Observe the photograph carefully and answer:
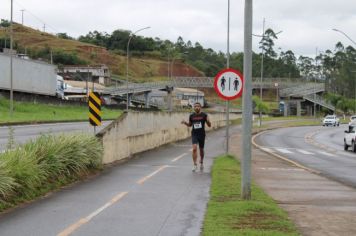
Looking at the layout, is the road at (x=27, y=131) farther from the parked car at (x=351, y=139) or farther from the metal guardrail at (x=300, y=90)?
the metal guardrail at (x=300, y=90)

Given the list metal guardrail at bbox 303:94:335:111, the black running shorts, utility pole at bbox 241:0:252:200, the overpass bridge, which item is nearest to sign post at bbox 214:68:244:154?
the black running shorts

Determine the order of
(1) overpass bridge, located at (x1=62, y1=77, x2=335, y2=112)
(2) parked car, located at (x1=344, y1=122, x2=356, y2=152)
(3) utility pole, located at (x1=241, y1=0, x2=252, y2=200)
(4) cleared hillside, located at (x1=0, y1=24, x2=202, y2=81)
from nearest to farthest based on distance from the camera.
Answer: (3) utility pole, located at (x1=241, y1=0, x2=252, y2=200) → (2) parked car, located at (x1=344, y1=122, x2=356, y2=152) → (1) overpass bridge, located at (x1=62, y1=77, x2=335, y2=112) → (4) cleared hillside, located at (x1=0, y1=24, x2=202, y2=81)

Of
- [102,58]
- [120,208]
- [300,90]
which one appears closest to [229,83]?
[120,208]

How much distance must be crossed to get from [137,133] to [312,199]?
11.5 meters

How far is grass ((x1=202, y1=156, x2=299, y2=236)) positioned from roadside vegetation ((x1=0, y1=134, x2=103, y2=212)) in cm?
325

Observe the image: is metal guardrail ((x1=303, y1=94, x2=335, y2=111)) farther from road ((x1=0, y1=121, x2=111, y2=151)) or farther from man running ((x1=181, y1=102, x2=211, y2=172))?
man running ((x1=181, y1=102, x2=211, y2=172))

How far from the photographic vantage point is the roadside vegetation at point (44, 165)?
1046cm

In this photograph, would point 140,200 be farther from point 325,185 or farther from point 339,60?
point 339,60

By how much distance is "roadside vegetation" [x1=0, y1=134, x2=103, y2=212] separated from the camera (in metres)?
10.5

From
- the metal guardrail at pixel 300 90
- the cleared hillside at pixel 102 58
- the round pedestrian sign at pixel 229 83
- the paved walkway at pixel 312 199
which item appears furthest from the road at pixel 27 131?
the cleared hillside at pixel 102 58

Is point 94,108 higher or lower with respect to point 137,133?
higher

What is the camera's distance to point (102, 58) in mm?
183625

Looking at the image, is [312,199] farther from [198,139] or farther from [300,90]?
[300,90]

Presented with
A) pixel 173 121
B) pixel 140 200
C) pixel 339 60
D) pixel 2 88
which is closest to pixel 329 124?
pixel 2 88
